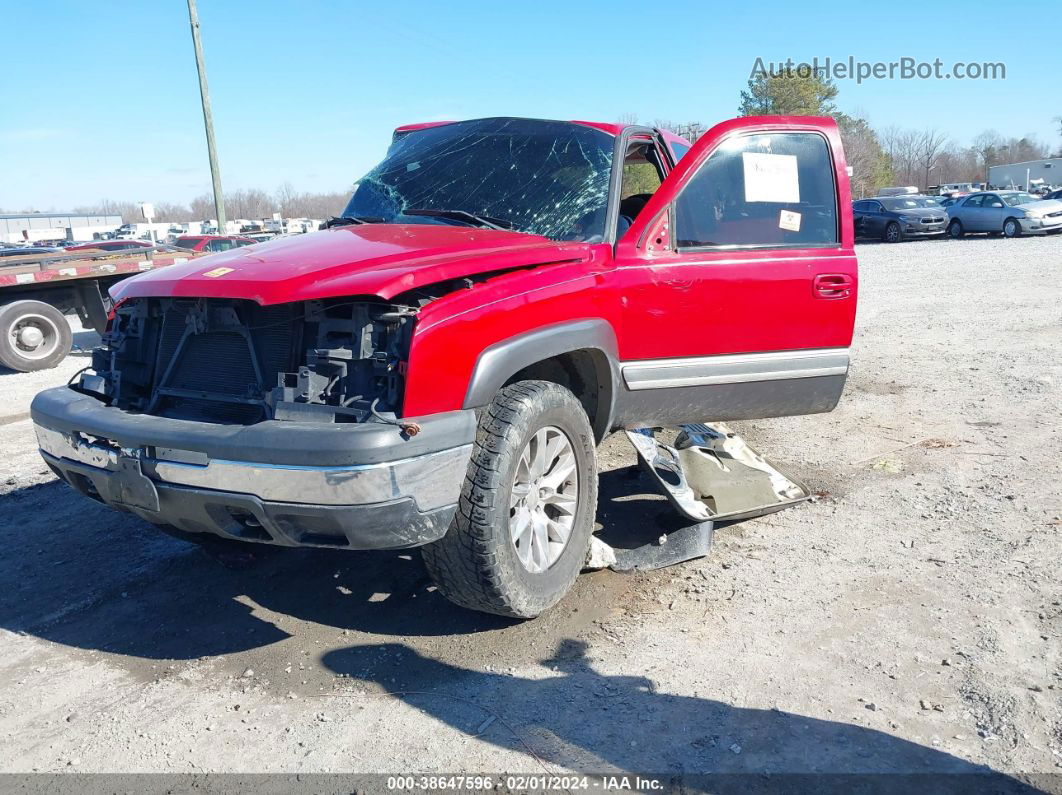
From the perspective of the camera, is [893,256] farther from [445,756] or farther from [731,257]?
[445,756]

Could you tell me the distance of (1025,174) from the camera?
63.7 meters

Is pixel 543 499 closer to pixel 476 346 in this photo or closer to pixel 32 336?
pixel 476 346

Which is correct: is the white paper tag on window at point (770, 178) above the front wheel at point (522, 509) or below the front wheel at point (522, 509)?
above

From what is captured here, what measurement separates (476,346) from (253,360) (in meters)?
0.88

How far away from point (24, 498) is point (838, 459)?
5.21 metres

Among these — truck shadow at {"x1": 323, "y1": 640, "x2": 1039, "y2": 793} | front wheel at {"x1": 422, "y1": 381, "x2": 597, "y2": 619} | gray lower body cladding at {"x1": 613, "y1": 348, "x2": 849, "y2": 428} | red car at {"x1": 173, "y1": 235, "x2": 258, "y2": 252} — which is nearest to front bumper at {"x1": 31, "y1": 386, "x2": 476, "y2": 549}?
front wheel at {"x1": 422, "y1": 381, "x2": 597, "y2": 619}

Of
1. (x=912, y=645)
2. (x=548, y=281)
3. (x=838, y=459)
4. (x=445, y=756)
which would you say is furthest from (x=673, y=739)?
(x=838, y=459)

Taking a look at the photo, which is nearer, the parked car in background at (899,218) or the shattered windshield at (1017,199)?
the shattered windshield at (1017,199)

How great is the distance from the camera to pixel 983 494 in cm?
473

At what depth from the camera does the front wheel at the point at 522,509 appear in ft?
10.2

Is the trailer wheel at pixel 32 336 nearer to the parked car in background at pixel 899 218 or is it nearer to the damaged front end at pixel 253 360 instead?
the damaged front end at pixel 253 360

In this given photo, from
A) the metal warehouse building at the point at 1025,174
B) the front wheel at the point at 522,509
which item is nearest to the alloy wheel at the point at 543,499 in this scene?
the front wheel at the point at 522,509

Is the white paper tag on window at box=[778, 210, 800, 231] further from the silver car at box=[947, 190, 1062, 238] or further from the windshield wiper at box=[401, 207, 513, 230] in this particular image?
the silver car at box=[947, 190, 1062, 238]

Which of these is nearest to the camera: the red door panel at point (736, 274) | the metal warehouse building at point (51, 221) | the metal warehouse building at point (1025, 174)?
the red door panel at point (736, 274)
